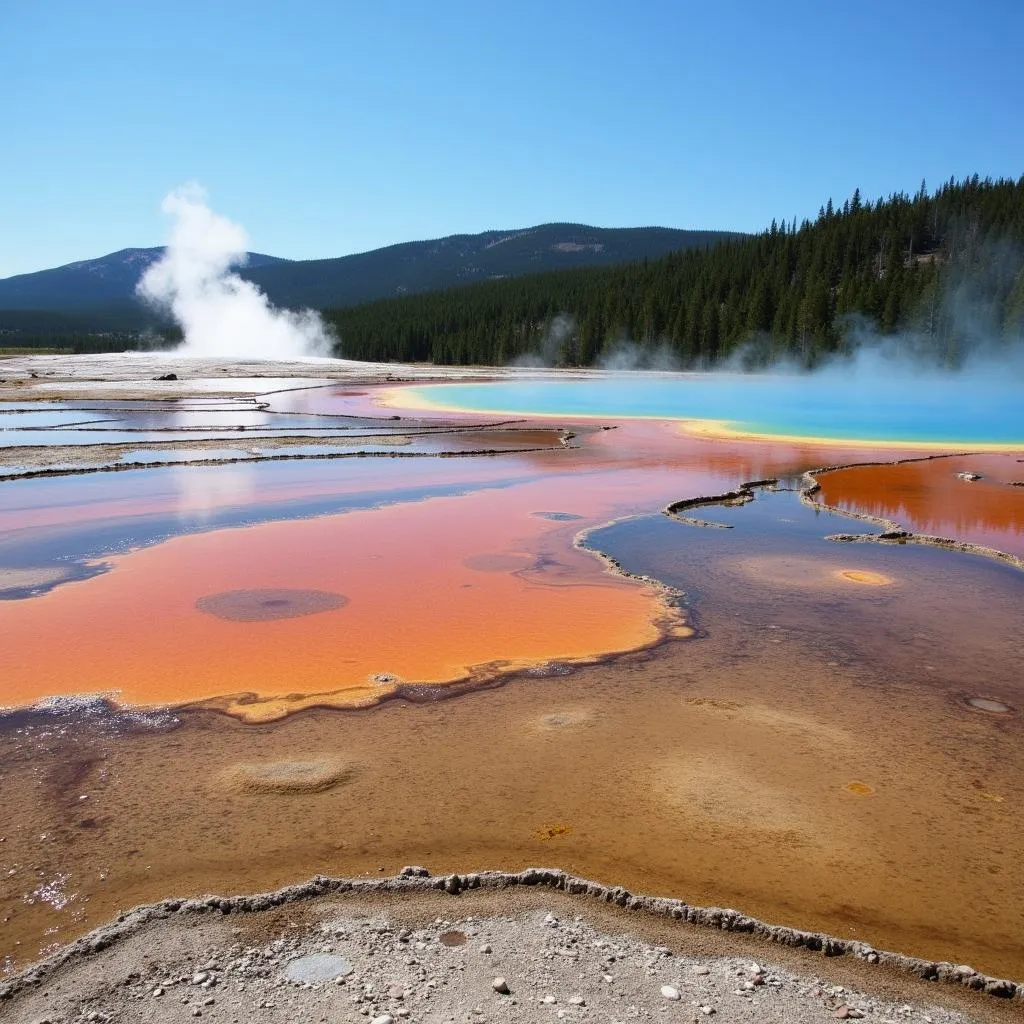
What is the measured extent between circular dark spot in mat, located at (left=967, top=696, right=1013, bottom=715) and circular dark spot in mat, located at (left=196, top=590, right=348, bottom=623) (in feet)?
16.9

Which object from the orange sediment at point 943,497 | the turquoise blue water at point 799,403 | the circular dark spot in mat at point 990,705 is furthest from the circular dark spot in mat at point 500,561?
the turquoise blue water at point 799,403

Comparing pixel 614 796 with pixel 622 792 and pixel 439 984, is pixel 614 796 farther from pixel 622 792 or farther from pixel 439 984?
pixel 439 984

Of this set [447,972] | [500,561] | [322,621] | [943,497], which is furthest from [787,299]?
[447,972]

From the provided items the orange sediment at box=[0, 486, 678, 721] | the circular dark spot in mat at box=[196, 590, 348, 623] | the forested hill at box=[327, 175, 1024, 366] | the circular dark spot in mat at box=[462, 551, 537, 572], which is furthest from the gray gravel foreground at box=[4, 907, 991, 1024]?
the forested hill at box=[327, 175, 1024, 366]

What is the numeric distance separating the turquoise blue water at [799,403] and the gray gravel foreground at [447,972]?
22051 millimetres

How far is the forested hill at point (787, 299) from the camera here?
212 ft

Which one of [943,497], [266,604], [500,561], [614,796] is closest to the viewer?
[614,796]

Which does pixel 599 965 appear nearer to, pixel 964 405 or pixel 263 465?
pixel 263 465

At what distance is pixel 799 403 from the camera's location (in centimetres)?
3784

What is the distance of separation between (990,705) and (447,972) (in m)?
4.38

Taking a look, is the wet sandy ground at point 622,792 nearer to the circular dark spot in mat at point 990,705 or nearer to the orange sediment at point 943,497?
the circular dark spot in mat at point 990,705

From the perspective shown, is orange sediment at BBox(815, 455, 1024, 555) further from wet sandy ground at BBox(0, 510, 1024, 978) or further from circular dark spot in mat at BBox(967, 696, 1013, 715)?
wet sandy ground at BBox(0, 510, 1024, 978)

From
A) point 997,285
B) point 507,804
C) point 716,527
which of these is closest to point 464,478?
point 716,527

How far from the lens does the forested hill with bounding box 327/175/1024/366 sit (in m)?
64.7
